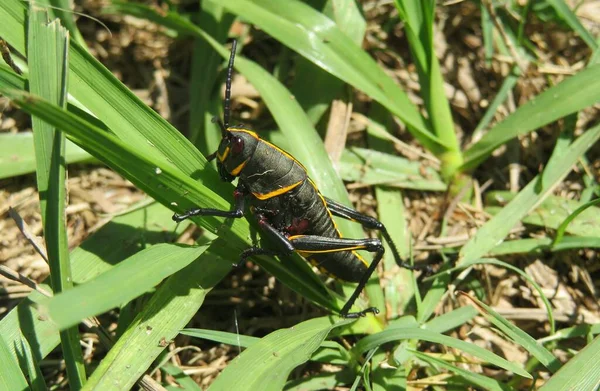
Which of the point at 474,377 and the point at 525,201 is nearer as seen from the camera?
the point at 474,377

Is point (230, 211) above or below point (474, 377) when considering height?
above

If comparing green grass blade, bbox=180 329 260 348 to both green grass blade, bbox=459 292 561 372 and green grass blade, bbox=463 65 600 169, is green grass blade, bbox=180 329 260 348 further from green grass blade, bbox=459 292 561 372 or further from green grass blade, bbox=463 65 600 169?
green grass blade, bbox=463 65 600 169

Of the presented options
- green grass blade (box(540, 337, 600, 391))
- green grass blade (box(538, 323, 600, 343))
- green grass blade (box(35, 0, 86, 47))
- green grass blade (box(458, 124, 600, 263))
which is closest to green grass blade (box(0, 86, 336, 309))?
green grass blade (box(458, 124, 600, 263))

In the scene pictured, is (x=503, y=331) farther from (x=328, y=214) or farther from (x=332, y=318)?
(x=328, y=214)

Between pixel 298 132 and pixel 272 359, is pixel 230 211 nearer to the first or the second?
pixel 272 359

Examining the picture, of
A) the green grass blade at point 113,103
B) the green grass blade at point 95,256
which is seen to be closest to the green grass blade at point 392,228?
the green grass blade at point 95,256

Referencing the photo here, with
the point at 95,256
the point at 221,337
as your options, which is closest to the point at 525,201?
the point at 221,337
